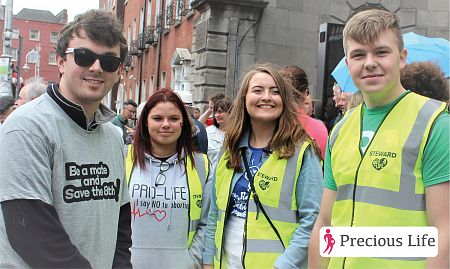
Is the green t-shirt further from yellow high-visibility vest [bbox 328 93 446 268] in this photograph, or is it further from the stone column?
the stone column

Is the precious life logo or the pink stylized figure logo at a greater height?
the precious life logo

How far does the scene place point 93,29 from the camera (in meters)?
2.55

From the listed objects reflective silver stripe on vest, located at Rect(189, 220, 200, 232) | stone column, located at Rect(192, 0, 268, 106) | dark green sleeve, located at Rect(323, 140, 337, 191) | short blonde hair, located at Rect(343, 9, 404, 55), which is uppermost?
stone column, located at Rect(192, 0, 268, 106)

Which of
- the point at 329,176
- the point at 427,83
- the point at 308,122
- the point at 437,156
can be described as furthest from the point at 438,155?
the point at 308,122

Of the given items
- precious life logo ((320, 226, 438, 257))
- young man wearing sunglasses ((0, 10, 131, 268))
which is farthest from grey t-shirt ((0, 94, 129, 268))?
precious life logo ((320, 226, 438, 257))

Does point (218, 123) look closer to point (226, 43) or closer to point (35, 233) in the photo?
point (35, 233)

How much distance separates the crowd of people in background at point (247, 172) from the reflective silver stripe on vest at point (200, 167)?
0.30 metres

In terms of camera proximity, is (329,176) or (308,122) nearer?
(329,176)

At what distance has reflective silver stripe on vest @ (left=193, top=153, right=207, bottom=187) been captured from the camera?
3.94m

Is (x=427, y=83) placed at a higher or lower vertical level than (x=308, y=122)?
higher

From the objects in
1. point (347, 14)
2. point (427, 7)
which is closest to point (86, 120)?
point (347, 14)

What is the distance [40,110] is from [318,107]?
20.9 ft

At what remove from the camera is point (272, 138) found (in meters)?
3.39

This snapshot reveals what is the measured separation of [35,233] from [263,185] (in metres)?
1.50
